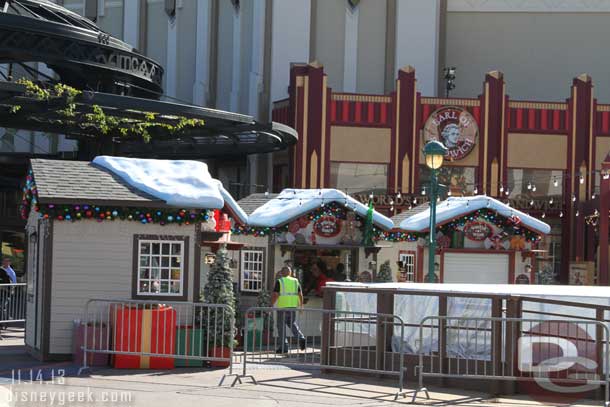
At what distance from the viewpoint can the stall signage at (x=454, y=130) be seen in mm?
47781

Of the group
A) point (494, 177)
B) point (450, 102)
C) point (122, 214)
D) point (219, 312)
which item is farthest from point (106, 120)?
point (494, 177)

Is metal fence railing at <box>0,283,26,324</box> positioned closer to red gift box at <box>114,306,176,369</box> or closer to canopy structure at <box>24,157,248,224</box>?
canopy structure at <box>24,157,248,224</box>

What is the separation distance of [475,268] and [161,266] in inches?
502

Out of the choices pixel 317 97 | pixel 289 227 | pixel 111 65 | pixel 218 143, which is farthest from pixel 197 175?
pixel 317 97

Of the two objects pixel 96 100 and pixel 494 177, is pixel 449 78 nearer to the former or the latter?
pixel 494 177

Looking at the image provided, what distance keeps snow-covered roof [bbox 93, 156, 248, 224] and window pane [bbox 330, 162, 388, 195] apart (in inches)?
1101

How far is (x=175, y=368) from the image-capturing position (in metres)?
17.0

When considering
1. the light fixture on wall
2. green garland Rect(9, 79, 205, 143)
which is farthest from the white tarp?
the light fixture on wall

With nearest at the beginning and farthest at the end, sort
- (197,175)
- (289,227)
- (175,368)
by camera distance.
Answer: (175,368) → (197,175) → (289,227)

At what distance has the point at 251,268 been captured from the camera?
25.8 meters

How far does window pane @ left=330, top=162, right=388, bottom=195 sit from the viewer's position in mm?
47438

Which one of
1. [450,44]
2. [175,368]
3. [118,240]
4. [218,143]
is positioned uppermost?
[450,44]

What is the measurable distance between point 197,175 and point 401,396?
6012mm

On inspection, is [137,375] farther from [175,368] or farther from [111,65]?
[111,65]
